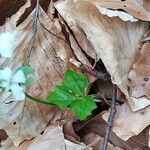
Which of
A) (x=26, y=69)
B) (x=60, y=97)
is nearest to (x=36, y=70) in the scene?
(x=26, y=69)

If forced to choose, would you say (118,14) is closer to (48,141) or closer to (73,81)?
(73,81)

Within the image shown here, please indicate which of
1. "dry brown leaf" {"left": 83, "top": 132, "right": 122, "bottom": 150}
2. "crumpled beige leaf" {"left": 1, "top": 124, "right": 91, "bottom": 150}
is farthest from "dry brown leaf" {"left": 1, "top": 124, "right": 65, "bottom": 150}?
"dry brown leaf" {"left": 83, "top": 132, "right": 122, "bottom": 150}

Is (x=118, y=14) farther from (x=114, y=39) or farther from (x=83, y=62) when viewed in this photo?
(x=83, y=62)

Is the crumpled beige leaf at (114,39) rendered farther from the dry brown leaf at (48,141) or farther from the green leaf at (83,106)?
the dry brown leaf at (48,141)

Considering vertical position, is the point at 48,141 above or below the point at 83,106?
below

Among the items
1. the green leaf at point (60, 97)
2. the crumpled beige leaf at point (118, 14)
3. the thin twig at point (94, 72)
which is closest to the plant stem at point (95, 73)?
the thin twig at point (94, 72)

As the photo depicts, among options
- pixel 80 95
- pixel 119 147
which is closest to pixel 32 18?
pixel 80 95

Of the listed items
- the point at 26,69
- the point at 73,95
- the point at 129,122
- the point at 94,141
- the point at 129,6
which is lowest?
the point at 94,141

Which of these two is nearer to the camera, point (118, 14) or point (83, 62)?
point (118, 14)

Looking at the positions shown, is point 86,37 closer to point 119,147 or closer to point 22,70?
point 22,70
